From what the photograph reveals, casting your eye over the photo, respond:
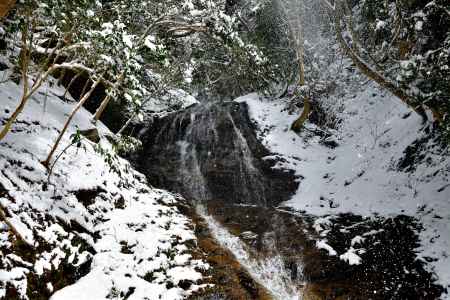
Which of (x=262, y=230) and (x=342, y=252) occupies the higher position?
(x=342, y=252)

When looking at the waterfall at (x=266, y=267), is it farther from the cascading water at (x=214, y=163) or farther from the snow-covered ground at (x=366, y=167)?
the snow-covered ground at (x=366, y=167)

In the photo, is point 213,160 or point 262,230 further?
point 213,160

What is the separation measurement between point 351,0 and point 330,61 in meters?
4.19

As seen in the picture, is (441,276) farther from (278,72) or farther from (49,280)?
(278,72)

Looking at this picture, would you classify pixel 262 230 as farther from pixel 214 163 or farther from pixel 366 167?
pixel 214 163

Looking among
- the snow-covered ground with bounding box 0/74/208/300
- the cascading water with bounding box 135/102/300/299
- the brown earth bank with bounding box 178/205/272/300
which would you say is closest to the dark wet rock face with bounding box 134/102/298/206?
the cascading water with bounding box 135/102/300/299

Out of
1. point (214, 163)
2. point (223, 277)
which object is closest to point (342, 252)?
point (223, 277)

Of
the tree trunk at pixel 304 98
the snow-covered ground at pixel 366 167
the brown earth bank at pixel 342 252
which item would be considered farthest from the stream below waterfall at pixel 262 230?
the tree trunk at pixel 304 98

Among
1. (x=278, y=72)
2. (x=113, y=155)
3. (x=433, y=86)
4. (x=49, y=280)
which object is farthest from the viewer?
(x=278, y=72)

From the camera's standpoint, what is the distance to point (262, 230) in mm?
11297

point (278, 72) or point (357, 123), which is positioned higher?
point (278, 72)

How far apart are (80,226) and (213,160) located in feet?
33.4

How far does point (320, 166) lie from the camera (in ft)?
54.2

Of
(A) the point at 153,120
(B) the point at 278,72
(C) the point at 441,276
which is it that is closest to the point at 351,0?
(B) the point at 278,72
